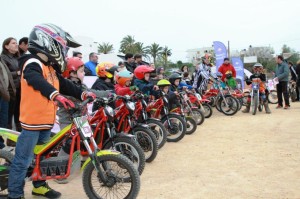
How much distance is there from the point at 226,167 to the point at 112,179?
2.06m

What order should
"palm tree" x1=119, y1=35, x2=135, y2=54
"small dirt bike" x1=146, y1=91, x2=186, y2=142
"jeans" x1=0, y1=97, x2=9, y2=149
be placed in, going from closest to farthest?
1. "jeans" x1=0, y1=97, x2=9, y2=149
2. "small dirt bike" x1=146, y1=91, x2=186, y2=142
3. "palm tree" x1=119, y1=35, x2=135, y2=54

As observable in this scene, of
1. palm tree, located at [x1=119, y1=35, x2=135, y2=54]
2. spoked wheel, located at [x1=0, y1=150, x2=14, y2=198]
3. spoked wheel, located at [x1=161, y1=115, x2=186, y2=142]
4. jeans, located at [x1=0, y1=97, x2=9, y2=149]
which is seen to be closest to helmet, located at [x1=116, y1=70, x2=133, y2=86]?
spoked wheel, located at [x1=161, y1=115, x2=186, y2=142]

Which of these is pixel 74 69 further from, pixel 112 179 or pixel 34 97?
pixel 112 179


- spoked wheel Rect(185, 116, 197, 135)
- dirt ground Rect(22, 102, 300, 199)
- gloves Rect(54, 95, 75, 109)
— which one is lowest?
dirt ground Rect(22, 102, 300, 199)

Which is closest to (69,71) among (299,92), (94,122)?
(94,122)

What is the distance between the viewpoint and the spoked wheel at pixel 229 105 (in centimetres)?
975

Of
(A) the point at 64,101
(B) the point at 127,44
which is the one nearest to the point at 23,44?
(A) the point at 64,101

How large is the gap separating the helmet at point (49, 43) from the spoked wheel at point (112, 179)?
1117 millimetres

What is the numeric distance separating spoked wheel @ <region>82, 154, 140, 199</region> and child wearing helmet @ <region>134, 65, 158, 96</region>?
3.25 m

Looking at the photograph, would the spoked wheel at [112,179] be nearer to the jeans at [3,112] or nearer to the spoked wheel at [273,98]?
the jeans at [3,112]

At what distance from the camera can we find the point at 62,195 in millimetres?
3750

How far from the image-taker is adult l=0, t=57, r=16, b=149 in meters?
4.87

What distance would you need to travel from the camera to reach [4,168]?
11.1 ft

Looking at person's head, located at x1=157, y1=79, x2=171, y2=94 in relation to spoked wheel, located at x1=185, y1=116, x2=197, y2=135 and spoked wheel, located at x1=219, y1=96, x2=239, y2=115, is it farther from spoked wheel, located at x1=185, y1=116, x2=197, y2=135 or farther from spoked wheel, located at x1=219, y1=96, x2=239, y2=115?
spoked wheel, located at x1=219, y1=96, x2=239, y2=115
